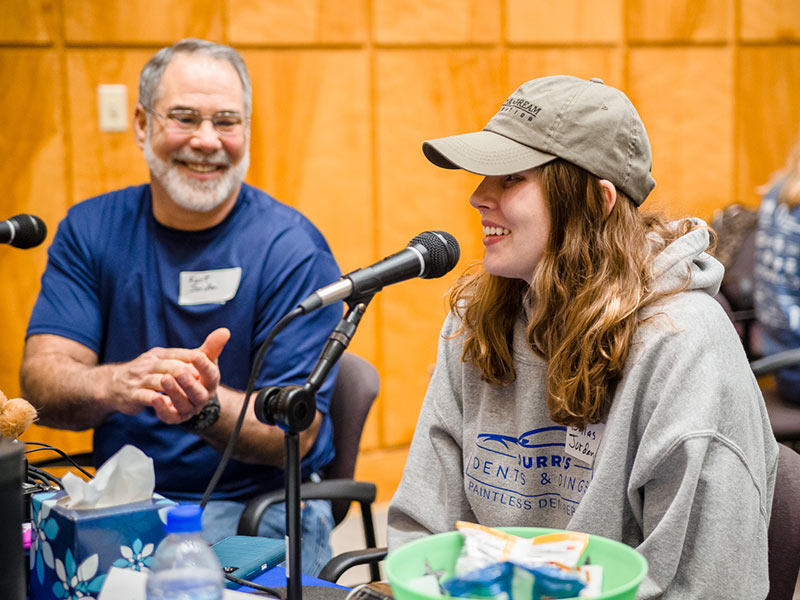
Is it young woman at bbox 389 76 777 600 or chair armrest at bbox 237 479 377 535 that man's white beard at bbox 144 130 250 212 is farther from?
young woman at bbox 389 76 777 600

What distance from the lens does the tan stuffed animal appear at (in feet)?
3.82

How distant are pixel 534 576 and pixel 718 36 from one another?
395 cm

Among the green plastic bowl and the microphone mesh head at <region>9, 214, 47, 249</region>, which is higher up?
the microphone mesh head at <region>9, 214, 47, 249</region>

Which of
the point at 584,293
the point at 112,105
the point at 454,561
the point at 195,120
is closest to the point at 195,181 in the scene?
the point at 195,120

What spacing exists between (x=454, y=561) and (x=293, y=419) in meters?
0.24

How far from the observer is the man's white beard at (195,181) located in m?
2.18

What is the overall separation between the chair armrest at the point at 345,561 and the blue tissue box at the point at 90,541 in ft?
1.56

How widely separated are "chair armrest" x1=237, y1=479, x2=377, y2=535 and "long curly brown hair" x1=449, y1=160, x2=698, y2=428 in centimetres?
55

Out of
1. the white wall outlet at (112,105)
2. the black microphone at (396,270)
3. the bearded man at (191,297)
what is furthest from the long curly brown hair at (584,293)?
the white wall outlet at (112,105)

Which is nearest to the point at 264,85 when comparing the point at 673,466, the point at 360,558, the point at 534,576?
the point at 360,558

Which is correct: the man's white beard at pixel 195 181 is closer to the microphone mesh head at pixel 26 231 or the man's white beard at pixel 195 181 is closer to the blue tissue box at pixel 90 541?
the microphone mesh head at pixel 26 231

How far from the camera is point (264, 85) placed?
3.60 m

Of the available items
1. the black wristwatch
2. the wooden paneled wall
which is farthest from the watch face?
the wooden paneled wall

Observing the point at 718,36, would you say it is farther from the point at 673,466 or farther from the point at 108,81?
the point at 673,466
